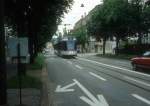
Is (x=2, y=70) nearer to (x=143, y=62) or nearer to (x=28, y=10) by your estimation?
(x=28, y=10)

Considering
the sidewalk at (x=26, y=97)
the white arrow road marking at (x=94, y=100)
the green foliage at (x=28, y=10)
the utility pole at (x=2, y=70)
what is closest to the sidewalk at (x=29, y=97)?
the sidewalk at (x=26, y=97)

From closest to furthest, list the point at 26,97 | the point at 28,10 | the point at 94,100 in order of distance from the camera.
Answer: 1. the point at 94,100
2. the point at 26,97
3. the point at 28,10

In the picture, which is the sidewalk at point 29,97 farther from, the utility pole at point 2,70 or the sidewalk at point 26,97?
the utility pole at point 2,70

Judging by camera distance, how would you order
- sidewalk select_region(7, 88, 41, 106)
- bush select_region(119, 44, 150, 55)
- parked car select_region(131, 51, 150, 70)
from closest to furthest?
sidewalk select_region(7, 88, 41, 106)
parked car select_region(131, 51, 150, 70)
bush select_region(119, 44, 150, 55)

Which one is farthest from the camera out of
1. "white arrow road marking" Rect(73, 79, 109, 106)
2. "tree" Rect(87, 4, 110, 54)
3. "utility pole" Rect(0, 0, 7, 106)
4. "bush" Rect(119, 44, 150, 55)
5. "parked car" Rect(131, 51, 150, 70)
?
"tree" Rect(87, 4, 110, 54)

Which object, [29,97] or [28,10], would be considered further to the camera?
[28,10]

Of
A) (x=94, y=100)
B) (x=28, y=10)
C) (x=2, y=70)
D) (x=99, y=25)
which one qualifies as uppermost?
(x=28, y=10)

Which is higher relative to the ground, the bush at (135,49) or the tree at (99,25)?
the tree at (99,25)

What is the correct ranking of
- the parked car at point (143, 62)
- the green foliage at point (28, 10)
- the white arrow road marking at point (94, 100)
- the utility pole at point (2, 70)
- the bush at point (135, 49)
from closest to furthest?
the utility pole at point (2, 70) < the white arrow road marking at point (94, 100) < the green foliage at point (28, 10) < the parked car at point (143, 62) < the bush at point (135, 49)

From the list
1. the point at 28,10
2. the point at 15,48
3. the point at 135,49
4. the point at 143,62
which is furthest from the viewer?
the point at 135,49

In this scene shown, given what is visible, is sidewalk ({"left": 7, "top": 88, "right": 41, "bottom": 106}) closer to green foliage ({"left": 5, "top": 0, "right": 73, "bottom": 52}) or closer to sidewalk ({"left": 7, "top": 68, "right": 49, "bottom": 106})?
sidewalk ({"left": 7, "top": 68, "right": 49, "bottom": 106})

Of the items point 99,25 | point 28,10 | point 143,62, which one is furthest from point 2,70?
point 99,25

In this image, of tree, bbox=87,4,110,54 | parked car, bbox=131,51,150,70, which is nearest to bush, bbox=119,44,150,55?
tree, bbox=87,4,110,54

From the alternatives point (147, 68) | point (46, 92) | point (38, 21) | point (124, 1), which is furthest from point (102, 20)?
point (46, 92)
